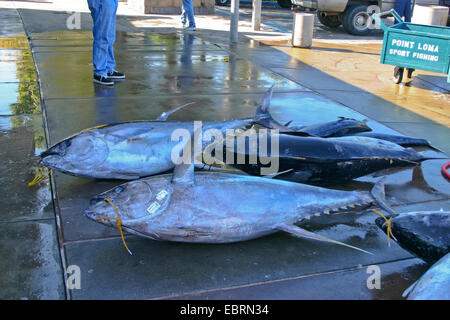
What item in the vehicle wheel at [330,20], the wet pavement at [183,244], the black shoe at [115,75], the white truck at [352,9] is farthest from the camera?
the vehicle wheel at [330,20]

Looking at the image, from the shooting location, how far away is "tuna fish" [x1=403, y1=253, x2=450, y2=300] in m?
2.15

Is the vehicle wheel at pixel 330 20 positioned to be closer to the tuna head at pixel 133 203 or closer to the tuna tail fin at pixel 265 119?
the tuna tail fin at pixel 265 119

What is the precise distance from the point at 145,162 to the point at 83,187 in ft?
1.89

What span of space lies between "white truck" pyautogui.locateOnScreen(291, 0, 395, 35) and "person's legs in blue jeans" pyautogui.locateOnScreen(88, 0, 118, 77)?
8457 millimetres

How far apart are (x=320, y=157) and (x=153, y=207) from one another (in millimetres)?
1416

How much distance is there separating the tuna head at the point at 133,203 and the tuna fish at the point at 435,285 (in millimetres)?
1487

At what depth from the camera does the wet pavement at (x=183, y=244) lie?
2.57 meters

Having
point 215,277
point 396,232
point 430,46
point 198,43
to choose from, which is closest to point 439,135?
point 430,46

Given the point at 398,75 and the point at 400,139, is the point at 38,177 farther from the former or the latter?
the point at 398,75

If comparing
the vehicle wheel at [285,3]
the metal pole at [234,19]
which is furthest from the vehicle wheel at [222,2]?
the metal pole at [234,19]

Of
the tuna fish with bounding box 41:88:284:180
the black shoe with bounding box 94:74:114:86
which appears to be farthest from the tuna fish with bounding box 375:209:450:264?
the black shoe with bounding box 94:74:114:86

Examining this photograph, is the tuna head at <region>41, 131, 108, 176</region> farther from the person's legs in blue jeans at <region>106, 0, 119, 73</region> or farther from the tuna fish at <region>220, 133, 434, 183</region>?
the person's legs in blue jeans at <region>106, 0, 119, 73</region>
